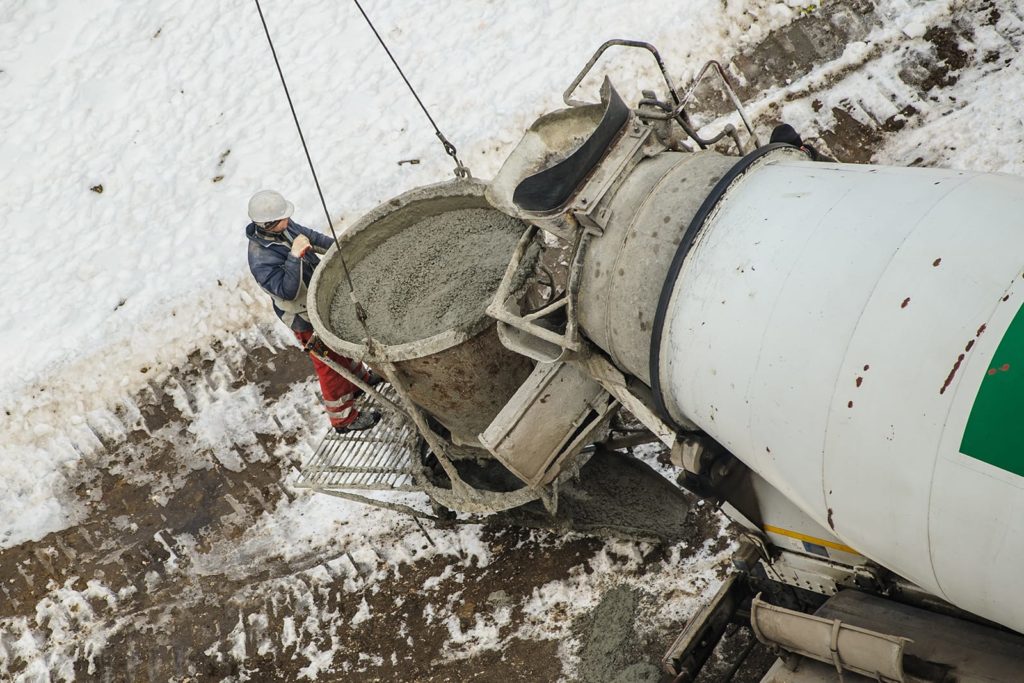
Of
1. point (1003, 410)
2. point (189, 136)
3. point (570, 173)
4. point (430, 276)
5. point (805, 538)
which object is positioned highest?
point (189, 136)

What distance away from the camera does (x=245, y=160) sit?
9469 millimetres

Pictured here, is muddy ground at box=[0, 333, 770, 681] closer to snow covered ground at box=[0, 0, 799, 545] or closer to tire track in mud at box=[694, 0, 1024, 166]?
snow covered ground at box=[0, 0, 799, 545]

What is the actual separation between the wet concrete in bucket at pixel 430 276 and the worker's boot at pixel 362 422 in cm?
146

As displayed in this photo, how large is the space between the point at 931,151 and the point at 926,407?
5.35 meters

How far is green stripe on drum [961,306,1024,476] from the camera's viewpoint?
276 centimetres

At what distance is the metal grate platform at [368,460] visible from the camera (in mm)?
6020

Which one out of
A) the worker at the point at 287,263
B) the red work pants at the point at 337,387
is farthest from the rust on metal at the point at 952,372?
the red work pants at the point at 337,387

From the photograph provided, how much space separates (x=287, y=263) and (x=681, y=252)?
3304mm

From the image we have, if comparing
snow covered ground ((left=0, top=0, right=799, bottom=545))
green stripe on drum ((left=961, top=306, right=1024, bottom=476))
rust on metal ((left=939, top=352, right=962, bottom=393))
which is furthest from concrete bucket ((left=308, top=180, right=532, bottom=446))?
snow covered ground ((left=0, top=0, right=799, bottom=545))

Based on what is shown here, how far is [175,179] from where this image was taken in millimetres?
9508

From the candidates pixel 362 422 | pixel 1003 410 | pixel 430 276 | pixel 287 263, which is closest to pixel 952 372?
pixel 1003 410

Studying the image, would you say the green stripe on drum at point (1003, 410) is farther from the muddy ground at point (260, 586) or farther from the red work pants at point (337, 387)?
the red work pants at point (337, 387)

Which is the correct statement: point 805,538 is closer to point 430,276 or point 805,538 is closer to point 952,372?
point 952,372

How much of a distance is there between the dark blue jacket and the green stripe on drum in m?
4.37
